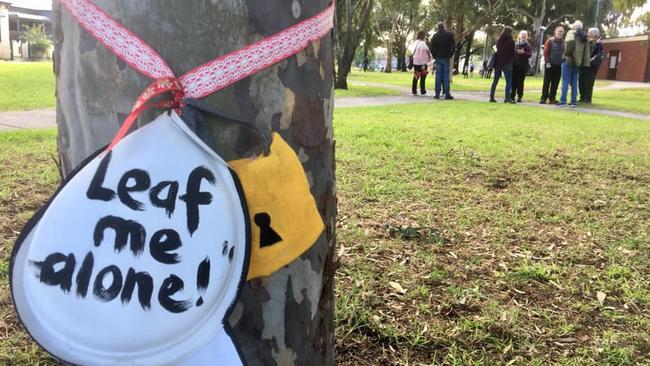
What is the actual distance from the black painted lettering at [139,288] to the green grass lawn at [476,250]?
1.45 meters

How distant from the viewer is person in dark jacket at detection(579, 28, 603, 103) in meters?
12.7

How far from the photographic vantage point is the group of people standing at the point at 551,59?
12430 mm

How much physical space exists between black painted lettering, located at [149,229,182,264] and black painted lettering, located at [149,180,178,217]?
38 mm

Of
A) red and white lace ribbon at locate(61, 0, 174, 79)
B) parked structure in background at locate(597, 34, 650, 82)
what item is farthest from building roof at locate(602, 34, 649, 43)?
red and white lace ribbon at locate(61, 0, 174, 79)

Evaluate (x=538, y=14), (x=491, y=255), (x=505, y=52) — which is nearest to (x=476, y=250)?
(x=491, y=255)

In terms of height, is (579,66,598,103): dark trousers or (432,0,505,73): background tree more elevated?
(432,0,505,73): background tree

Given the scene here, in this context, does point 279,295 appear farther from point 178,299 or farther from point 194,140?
point 194,140

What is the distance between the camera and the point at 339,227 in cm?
380

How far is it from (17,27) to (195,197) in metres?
78.3

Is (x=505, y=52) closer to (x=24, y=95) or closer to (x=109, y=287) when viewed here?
(x=24, y=95)

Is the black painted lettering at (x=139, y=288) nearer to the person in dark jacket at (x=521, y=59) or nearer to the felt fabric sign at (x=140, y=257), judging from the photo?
the felt fabric sign at (x=140, y=257)

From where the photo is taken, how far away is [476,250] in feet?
11.4

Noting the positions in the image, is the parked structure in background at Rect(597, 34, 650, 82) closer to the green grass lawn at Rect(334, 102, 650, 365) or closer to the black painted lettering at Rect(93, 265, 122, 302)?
the green grass lawn at Rect(334, 102, 650, 365)

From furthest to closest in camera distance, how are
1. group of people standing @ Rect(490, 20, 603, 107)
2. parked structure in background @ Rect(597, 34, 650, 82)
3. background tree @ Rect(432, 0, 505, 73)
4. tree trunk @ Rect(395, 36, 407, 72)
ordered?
tree trunk @ Rect(395, 36, 407, 72)
parked structure in background @ Rect(597, 34, 650, 82)
background tree @ Rect(432, 0, 505, 73)
group of people standing @ Rect(490, 20, 603, 107)
